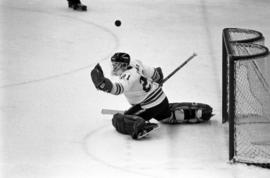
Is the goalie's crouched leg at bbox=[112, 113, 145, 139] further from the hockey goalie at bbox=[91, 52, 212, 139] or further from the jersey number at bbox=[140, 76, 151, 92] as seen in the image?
the jersey number at bbox=[140, 76, 151, 92]

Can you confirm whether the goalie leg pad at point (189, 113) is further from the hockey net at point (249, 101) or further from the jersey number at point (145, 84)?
the hockey net at point (249, 101)

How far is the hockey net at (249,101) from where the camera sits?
6430 millimetres

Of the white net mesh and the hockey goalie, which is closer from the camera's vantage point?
the white net mesh

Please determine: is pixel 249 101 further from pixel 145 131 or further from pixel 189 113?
pixel 145 131

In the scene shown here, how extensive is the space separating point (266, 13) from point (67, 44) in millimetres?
2862

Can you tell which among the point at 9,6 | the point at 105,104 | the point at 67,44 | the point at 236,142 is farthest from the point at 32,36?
the point at 236,142

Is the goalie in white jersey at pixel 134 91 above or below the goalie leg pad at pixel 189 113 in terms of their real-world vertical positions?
above

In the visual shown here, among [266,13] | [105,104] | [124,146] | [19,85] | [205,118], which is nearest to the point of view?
[124,146]

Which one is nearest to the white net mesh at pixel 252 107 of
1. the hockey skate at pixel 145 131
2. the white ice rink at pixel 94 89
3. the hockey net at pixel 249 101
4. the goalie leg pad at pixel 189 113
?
the hockey net at pixel 249 101

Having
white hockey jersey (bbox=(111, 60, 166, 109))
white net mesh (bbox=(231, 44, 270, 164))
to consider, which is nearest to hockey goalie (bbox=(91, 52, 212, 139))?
white hockey jersey (bbox=(111, 60, 166, 109))

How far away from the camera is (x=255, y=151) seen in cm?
660

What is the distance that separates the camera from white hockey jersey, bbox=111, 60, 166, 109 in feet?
22.7

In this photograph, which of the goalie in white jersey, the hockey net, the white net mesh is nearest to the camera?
the hockey net

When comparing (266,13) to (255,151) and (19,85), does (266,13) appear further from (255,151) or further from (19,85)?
(255,151)
